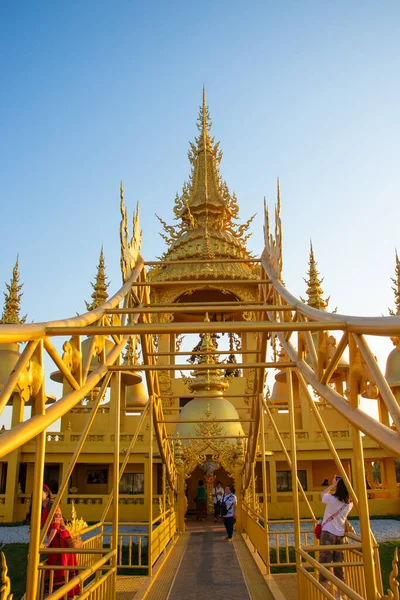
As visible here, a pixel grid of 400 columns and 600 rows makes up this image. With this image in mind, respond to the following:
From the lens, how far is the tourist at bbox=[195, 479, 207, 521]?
17.9m

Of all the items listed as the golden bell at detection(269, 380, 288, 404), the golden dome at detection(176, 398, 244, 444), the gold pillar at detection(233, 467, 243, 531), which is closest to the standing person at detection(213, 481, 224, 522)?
the gold pillar at detection(233, 467, 243, 531)

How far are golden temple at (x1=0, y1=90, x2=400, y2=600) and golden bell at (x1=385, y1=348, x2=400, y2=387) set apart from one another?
0.08m

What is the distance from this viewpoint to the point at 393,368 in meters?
21.8

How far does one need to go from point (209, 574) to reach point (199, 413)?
24.8 feet

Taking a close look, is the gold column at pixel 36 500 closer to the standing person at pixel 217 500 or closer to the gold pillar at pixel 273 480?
the standing person at pixel 217 500

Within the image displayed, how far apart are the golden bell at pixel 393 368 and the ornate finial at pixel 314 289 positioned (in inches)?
152

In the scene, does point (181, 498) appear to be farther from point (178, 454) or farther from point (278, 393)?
point (278, 393)

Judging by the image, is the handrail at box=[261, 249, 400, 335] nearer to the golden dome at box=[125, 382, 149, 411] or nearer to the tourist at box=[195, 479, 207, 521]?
the tourist at box=[195, 479, 207, 521]

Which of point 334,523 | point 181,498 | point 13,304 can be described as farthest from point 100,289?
point 334,523

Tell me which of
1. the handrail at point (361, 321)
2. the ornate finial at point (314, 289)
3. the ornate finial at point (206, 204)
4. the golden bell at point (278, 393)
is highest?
the ornate finial at point (206, 204)

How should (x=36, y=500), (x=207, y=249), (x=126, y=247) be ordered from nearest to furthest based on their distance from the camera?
(x=36, y=500) < (x=126, y=247) < (x=207, y=249)

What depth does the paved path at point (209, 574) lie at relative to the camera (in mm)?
7980

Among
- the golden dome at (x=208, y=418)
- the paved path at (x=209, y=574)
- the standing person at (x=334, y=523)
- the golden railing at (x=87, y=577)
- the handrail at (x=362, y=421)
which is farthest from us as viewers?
the golden dome at (x=208, y=418)

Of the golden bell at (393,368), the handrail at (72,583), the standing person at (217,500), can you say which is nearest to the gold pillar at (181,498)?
the standing person at (217,500)
